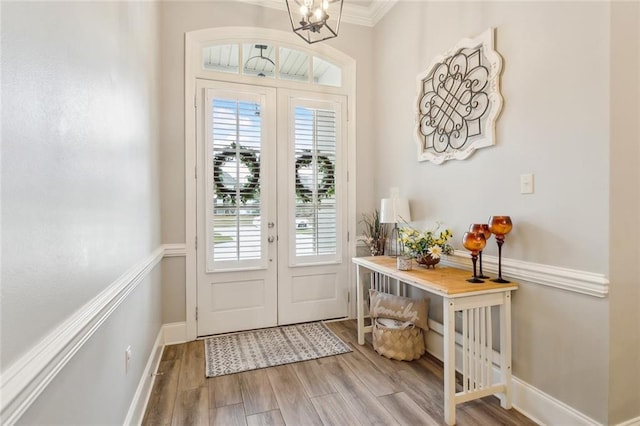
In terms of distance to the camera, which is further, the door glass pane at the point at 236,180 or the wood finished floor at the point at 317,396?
the door glass pane at the point at 236,180

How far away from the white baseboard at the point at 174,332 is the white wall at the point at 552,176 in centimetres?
253

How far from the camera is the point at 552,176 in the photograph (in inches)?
73.0

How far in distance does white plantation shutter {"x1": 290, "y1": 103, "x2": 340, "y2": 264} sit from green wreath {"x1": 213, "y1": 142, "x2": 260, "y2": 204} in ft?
1.37

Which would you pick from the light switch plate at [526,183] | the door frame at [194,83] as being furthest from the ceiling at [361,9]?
the light switch plate at [526,183]

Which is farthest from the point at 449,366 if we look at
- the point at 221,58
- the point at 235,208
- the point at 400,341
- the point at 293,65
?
the point at 221,58

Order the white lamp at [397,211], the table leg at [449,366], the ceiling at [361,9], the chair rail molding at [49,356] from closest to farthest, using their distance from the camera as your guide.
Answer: the chair rail molding at [49,356], the table leg at [449,366], the white lamp at [397,211], the ceiling at [361,9]

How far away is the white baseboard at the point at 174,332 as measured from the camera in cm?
304

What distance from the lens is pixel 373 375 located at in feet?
8.07

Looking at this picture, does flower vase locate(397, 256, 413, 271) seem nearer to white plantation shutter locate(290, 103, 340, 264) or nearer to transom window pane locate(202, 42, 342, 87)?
white plantation shutter locate(290, 103, 340, 264)

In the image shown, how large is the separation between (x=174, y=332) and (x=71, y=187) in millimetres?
2415

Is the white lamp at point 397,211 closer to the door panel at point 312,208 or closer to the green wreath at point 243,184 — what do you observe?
the door panel at point 312,208

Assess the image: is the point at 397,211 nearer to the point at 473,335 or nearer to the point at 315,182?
the point at 315,182

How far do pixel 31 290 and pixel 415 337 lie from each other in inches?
100

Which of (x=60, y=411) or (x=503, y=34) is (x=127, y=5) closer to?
(x=60, y=411)
